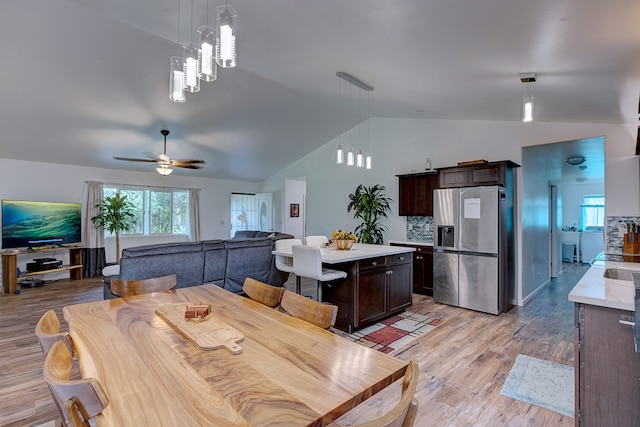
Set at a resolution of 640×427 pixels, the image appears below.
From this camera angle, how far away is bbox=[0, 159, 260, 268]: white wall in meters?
6.02

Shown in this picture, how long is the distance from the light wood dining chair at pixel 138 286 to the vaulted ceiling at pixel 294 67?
2.25 metres

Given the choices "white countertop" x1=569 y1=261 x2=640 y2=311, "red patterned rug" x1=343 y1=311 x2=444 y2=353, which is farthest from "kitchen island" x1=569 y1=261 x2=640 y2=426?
"red patterned rug" x1=343 y1=311 x2=444 y2=353

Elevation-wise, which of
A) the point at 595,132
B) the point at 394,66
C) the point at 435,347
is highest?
the point at 394,66

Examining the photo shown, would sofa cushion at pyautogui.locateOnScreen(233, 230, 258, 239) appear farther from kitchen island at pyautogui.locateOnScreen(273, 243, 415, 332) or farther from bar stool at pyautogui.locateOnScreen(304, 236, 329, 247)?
kitchen island at pyautogui.locateOnScreen(273, 243, 415, 332)

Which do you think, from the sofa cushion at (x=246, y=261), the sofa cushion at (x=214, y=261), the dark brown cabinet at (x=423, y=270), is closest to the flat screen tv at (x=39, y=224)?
the sofa cushion at (x=214, y=261)

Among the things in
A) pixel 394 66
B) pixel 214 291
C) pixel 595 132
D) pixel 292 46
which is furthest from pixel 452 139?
pixel 214 291

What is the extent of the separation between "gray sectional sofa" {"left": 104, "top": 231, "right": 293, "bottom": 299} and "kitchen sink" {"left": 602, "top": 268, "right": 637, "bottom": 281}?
151 inches

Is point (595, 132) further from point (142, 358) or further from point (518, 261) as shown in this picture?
point (142, 358)

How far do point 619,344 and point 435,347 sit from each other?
1.73 m

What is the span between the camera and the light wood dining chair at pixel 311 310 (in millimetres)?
1576

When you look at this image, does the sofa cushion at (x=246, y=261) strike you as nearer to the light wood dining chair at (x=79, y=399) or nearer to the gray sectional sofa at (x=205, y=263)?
the gray sectional sofa at (x=205, y=263)

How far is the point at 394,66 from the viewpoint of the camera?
3100 millimetres

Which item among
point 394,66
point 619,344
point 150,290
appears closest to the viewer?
point 619,344

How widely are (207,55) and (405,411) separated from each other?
6.34 ft
